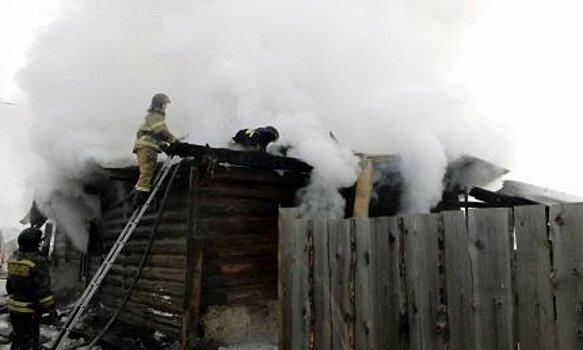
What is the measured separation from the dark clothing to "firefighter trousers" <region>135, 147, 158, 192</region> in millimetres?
1928

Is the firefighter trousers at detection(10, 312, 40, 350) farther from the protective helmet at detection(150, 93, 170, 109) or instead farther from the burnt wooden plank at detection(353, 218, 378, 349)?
the burnt wooden plank at detection(353, 218, 378, 349)

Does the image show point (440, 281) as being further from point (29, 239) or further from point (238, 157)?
point (29, 239)

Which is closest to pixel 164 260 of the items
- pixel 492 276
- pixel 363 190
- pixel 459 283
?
pixel 363 190

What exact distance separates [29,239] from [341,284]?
559cm

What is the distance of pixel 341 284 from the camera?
3951 millimetres

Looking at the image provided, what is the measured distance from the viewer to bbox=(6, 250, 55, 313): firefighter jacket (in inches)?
287

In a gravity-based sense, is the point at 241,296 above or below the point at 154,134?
below

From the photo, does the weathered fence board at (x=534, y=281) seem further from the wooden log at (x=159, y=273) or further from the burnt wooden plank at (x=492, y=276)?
the wooden log at (x=159, y=273)

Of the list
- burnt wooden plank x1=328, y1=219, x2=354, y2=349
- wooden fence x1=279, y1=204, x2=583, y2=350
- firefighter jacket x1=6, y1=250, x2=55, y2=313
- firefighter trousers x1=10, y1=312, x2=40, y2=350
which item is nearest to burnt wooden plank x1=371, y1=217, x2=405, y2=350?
wooden fence x1=279, y1=204, x2=583, y2=350

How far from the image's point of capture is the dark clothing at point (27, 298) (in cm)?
727

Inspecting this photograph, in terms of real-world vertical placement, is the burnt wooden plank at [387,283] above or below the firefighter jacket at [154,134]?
below

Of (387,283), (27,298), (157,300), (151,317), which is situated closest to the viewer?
(387,283)

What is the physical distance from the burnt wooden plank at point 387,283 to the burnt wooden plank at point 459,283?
1.27 feet

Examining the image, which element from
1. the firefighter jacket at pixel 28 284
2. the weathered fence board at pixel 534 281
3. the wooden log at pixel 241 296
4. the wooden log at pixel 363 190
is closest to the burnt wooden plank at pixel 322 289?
the weathered fence board at pixel 534 281
